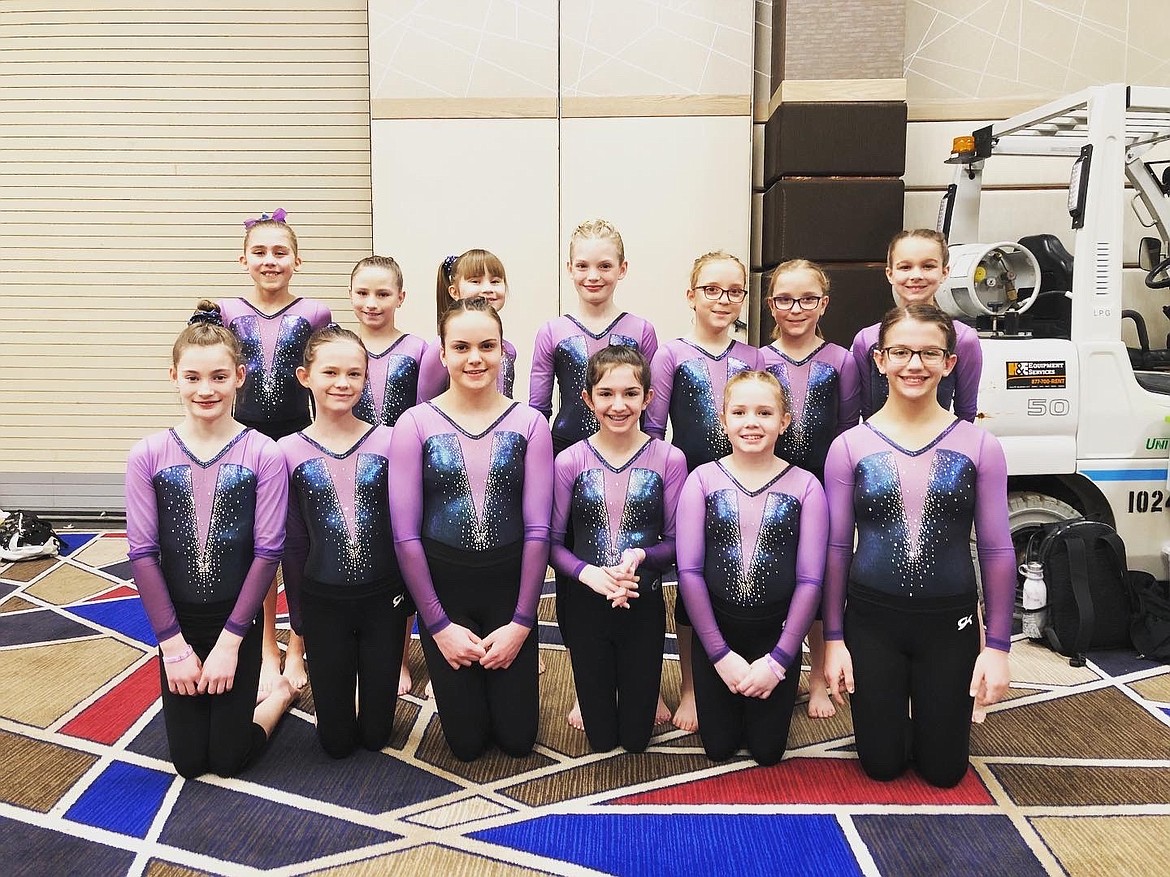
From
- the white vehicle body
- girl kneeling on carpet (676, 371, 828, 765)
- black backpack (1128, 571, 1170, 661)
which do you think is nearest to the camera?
girl kneeling on carpet (676, 371, 828, 765)

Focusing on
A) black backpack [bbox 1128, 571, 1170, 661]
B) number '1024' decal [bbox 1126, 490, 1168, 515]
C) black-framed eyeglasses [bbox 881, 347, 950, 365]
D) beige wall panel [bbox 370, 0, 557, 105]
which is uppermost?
beige wall panel [bbox 370, 0, 557, 105]

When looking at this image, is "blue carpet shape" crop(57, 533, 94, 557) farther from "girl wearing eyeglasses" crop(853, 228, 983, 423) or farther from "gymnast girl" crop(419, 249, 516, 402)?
"girl wearing eyeglasses" crop(853, 228, 983, 423)

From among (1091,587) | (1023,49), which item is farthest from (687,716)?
(1023,49)

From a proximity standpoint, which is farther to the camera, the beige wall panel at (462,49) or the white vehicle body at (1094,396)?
the beige wall panel at (462,49)

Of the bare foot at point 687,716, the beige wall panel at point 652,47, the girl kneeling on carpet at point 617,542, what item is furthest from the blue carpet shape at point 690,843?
the beige wall panel at point 652,47

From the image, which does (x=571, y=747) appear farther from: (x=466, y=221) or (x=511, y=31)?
(x=511, y=31)

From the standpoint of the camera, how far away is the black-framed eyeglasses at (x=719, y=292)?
8.10 ft

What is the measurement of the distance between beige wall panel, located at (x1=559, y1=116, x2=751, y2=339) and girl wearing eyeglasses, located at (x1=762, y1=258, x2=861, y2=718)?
1.79 m

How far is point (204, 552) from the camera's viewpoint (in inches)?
83.5

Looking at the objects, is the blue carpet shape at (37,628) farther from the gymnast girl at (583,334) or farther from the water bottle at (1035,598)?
the water bottle at (1035,598)

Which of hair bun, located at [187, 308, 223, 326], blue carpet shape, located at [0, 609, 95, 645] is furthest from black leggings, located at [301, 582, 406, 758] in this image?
blue carpet shape, located at [0, 609, 95, 645]

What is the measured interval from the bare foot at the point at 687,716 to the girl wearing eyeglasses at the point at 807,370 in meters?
0.37

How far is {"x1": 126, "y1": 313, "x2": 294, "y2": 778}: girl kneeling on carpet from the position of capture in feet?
6.84

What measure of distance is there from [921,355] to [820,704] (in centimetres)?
112
